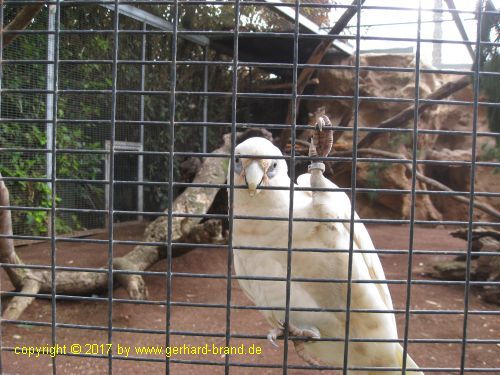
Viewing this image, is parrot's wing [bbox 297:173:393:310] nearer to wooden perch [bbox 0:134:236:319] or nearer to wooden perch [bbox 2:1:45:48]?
wooden perch [bbox 2:1:45:48]

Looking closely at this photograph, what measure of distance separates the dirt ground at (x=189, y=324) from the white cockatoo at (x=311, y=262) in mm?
354

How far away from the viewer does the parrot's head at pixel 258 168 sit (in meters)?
1.90

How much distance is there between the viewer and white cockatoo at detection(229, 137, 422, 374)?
6.77 ft

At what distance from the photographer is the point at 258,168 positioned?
6.33 feet

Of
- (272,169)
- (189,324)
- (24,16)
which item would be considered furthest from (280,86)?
(24,16)

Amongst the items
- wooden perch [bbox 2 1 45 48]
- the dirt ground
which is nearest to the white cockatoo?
the dirt ground

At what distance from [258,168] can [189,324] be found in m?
2.31

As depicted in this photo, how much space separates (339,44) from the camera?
7.09m

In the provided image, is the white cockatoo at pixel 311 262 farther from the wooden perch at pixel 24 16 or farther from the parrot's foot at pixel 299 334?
the wooden perch at pixel 24 16

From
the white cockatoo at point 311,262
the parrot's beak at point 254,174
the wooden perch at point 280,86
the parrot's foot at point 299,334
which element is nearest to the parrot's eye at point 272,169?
the white cockatoo at point 311,262

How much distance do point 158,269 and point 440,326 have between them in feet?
10.1

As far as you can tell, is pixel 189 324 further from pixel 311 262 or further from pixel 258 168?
pixel 258 168

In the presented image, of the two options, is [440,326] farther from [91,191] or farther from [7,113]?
[7,113]

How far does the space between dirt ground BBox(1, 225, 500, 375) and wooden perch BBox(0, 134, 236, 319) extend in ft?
0.55
